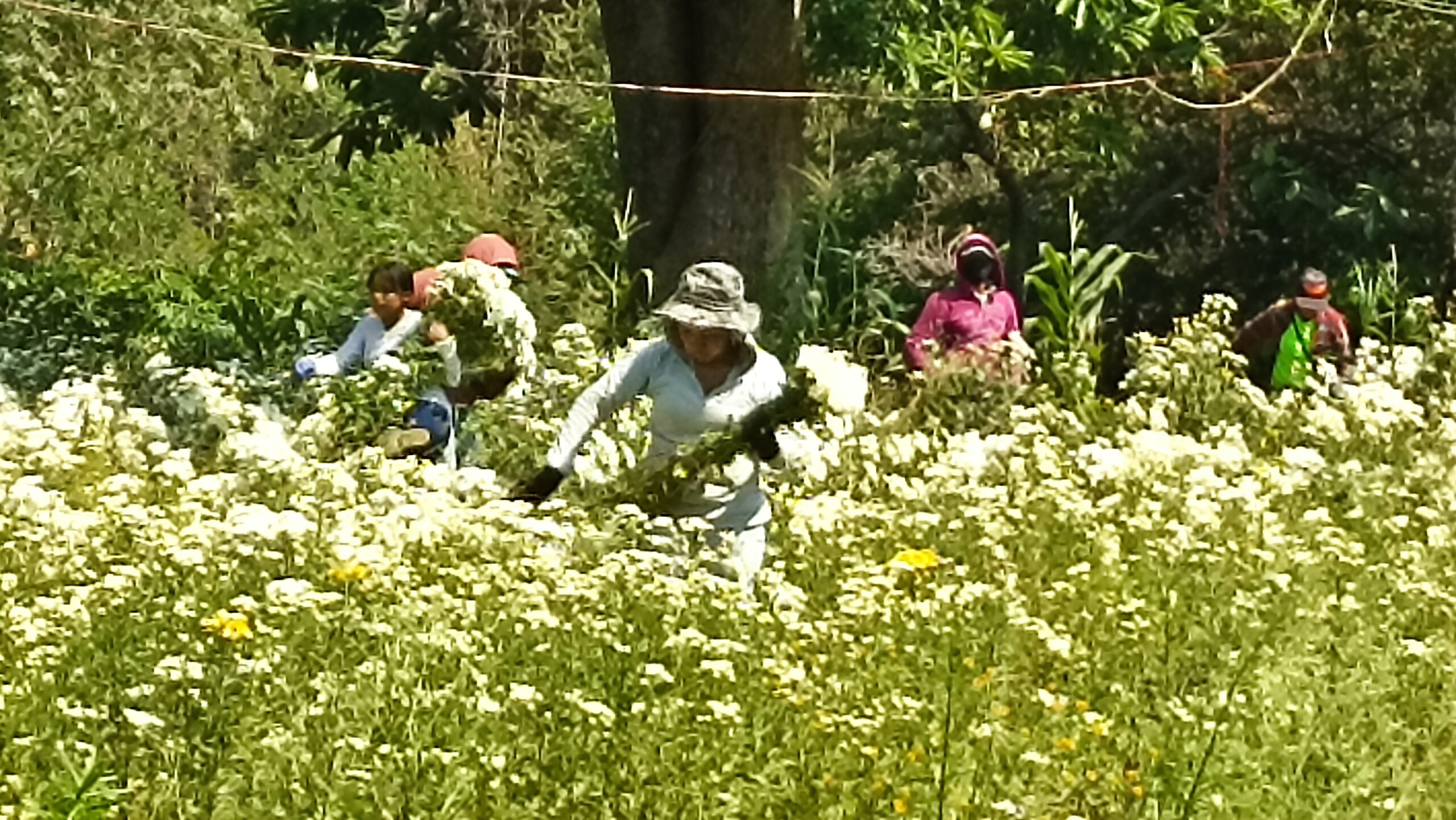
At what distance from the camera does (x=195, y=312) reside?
15.1 m

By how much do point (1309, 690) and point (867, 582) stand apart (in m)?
1.01

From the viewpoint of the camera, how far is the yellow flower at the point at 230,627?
4.77 m

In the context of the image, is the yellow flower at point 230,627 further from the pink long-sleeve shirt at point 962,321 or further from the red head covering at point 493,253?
the pink long-sleeve shirt at point 962,321

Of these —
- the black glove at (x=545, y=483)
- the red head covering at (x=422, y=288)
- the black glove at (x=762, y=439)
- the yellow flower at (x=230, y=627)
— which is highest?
the yellow flower at (x=230, y=627)

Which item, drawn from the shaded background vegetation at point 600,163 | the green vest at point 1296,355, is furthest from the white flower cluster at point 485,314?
the green vest at point 1296,355

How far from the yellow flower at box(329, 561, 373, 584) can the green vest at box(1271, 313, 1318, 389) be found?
5.82 m

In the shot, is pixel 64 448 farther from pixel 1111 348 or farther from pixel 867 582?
pixel 1111 348

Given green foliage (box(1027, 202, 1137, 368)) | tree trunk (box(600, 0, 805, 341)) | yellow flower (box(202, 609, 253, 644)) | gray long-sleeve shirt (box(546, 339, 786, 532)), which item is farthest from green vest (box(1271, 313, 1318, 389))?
yellow flower (box(202, 609, 253, 644))

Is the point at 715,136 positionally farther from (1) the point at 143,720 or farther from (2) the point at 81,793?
(2) the point at 81,793

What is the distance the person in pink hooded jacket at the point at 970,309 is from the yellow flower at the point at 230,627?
18.9 feet

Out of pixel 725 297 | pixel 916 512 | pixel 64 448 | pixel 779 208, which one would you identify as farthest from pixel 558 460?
pixel 779 208

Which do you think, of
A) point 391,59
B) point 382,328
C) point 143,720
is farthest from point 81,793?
point 391,59

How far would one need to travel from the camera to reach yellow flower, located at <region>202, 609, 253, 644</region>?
4770 millimetres

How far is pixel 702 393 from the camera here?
6691mm
